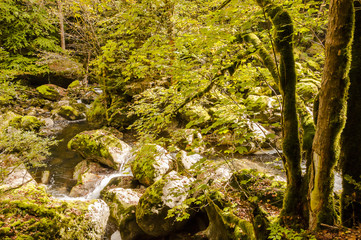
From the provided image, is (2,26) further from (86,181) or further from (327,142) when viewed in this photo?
(327,142)

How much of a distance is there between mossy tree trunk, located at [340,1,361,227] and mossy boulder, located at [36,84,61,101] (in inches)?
706

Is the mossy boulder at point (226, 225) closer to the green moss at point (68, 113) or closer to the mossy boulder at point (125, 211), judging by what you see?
the mossy boulder at point (125, 211)

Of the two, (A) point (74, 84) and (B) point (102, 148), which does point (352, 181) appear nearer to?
(B) point (102, 148)

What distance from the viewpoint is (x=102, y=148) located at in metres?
7.25

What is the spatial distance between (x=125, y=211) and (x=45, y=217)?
5.58 ft

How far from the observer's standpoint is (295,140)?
218cm

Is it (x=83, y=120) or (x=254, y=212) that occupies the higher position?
(x=83, y=120)

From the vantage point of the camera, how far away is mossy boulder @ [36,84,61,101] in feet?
48.6

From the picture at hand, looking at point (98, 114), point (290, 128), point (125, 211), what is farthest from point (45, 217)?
point (98, 114)

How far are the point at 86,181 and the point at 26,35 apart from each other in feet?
53.8

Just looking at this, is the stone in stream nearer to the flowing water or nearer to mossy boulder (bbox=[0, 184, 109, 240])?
the flowing water

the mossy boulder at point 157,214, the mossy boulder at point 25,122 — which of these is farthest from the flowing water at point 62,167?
the mossy boulder at point 157,214

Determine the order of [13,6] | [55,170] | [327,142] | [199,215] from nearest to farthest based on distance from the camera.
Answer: [327,142] → [199,215] → [55,170] → [13,6]

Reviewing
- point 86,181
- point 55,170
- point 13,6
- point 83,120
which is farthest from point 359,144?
point 13,6
